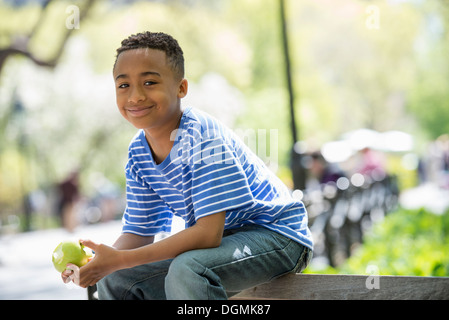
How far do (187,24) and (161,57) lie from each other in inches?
669

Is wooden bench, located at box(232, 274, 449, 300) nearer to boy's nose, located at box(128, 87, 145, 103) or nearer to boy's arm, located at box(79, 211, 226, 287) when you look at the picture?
boy's arm, located at box(79, 211, 226, 287)

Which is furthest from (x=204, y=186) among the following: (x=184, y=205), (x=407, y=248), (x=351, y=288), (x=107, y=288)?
(x=407, y=248)

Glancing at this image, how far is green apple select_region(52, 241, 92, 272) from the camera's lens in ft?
6.92

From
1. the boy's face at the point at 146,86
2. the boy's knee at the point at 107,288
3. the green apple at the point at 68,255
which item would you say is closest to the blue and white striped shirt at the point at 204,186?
the boy's face at the point at 146,86

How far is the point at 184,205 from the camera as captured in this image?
7.37ft

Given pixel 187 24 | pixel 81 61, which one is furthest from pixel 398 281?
pixel 81 61

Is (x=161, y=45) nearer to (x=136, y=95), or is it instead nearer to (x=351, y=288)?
(x=136, y=95)

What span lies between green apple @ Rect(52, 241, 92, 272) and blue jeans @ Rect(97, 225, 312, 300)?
214 millimetres

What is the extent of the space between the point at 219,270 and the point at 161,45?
804 mm

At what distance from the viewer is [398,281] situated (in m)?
2.27

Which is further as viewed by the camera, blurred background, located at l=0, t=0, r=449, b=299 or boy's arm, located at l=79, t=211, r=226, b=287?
blurred background, located at l=0, t=0, r=449, b=299

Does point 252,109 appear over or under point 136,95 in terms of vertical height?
over

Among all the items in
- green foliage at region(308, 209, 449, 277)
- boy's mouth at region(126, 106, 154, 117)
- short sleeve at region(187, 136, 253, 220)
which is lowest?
green foliage at region(308, 209, 449, 277)

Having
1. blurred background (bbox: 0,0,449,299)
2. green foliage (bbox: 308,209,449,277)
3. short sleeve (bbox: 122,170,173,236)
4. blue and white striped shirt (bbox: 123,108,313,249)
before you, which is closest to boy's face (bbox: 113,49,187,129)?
blue and white striped shirt (bbox: 123,108,313,249)
